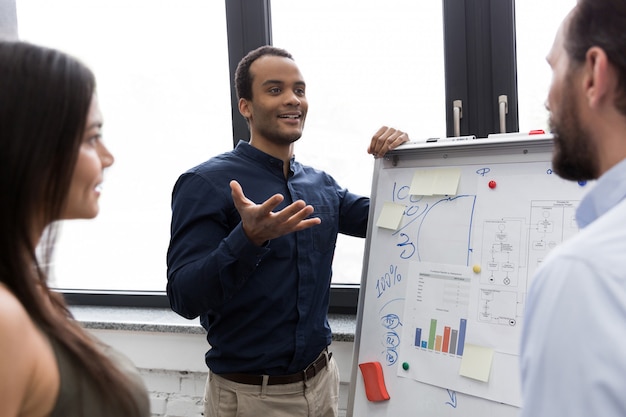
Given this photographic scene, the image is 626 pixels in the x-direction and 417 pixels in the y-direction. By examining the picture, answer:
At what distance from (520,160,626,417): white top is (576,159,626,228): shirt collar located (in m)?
0.06

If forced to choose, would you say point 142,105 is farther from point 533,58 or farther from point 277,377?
point 533,58

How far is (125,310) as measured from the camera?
2.36 metres

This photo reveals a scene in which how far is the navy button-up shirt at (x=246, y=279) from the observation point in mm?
1399

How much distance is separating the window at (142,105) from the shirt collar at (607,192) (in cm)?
176

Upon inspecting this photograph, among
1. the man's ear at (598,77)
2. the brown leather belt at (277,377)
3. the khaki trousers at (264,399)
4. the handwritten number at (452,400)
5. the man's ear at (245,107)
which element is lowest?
the khaki trousers at (264,399)

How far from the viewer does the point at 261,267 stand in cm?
150

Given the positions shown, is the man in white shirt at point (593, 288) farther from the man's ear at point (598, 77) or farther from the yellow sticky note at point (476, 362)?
the yellow sticky note at point (476, 362)

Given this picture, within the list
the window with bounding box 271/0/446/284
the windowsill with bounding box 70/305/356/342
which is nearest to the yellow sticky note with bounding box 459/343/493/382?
the windowsill with bounding box 70/305/356/342

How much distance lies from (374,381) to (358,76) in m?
1.15

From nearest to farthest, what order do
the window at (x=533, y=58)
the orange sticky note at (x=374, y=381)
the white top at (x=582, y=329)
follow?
the white top at (x=582, y=329)
the orange sticky note at (x=374, y=381)
the window at (x=533, y=58)

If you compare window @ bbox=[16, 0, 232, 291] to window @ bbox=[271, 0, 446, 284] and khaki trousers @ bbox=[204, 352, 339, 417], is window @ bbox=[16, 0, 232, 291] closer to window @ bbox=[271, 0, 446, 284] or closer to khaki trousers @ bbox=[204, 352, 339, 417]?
window @ bbox=[271, 0, 446, 284]

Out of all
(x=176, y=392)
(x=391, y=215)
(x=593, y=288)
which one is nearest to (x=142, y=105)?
(x=176, y=392)

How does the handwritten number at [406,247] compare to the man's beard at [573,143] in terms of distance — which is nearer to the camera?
the man's beard at [573,143]

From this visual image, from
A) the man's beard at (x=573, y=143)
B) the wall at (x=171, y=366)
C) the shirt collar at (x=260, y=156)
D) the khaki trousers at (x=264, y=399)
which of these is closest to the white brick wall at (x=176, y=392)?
the wall at (x=171, y=366)
